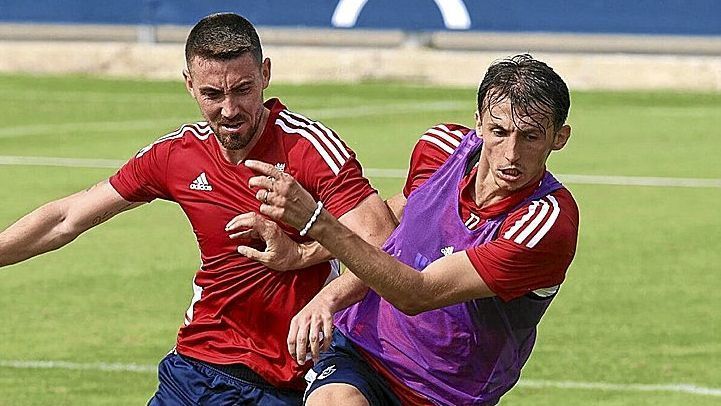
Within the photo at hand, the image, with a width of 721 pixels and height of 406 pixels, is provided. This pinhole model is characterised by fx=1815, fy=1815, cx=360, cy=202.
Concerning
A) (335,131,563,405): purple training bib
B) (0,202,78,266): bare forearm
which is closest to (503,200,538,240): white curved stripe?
(335,131,563,405): purple training bib

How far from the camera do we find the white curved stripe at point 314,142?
6.56 meters

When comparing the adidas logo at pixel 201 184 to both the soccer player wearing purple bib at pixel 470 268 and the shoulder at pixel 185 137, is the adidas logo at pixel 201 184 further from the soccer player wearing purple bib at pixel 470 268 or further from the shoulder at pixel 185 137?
the soccer player wearing purple bib at pixel 470 268

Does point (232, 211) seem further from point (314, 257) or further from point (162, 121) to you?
point (162, 121)

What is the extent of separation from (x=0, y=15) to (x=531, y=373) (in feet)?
66.6

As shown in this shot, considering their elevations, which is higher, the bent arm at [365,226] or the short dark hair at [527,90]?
the short dark hair at [527,90]

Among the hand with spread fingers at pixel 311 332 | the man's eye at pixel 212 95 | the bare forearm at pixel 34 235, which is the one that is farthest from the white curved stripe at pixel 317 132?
the bare forearm at pixel 34 235

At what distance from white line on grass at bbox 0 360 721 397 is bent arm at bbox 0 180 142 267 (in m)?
2.59

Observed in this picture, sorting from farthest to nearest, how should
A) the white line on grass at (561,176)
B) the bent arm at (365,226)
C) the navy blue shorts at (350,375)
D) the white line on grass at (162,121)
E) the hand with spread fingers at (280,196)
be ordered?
the white line on grass at (162,121), the white line on grass at (561,176), the navy blue shorts at (350,375), the bent arm at (365,226), the hand with spread fingers at (280,196)

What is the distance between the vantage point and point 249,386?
6723 millimetres

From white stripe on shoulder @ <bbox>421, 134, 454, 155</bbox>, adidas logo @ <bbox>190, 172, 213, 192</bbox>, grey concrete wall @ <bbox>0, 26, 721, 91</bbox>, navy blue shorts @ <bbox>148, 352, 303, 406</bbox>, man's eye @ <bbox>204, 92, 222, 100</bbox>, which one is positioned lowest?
grey concrete wall @ <bbox>0, 26, 721, 91</bbox>

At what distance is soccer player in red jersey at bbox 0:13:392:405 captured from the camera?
255 inches

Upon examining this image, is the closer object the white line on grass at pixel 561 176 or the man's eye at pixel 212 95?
the man's eye at pixel 212 95

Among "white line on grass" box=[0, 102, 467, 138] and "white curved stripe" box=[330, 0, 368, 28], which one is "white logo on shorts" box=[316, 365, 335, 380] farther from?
"white curved stripe" box=[330, 0, 368, 28]

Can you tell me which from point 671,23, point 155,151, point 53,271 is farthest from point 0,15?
point 155,151
